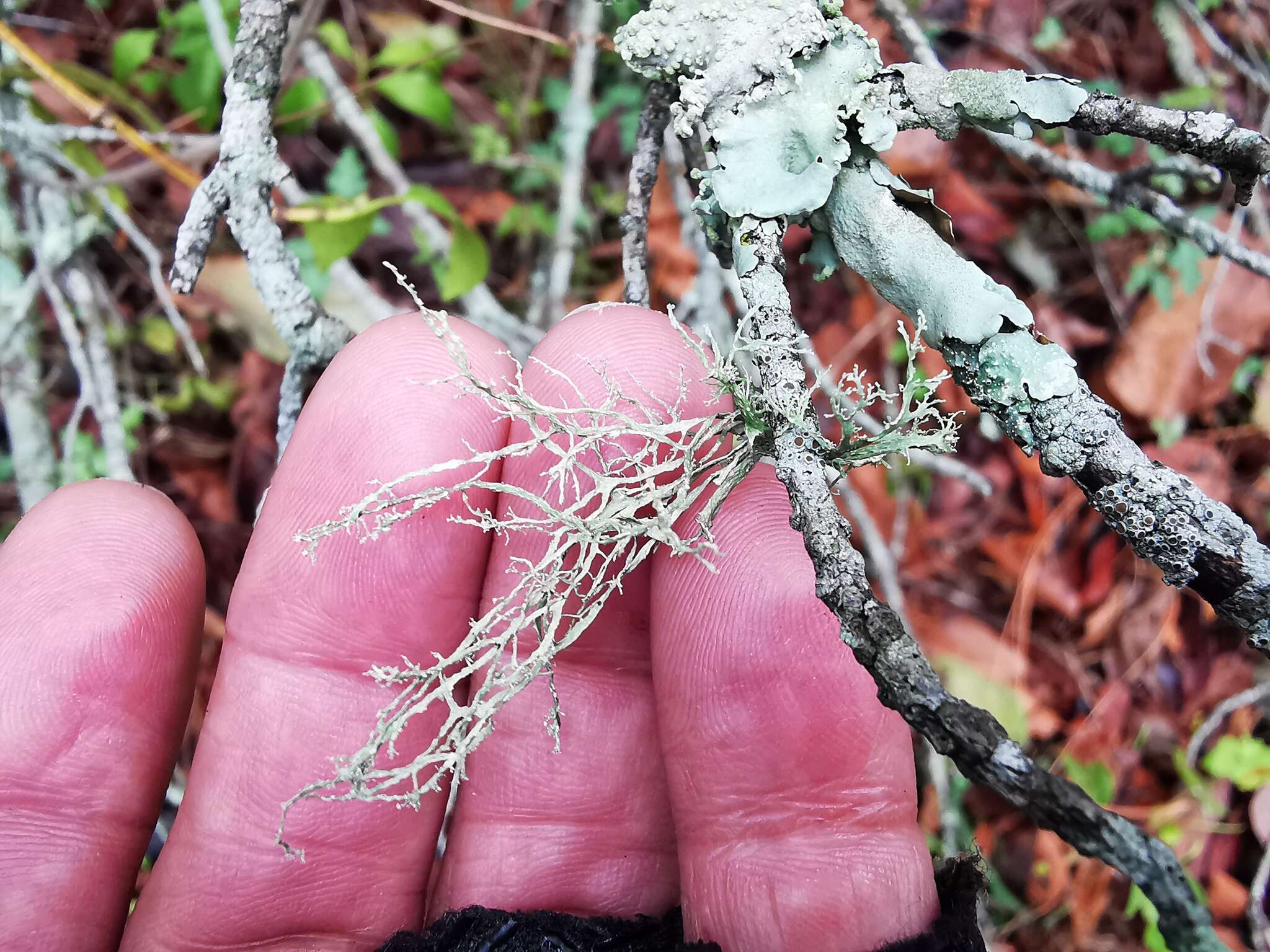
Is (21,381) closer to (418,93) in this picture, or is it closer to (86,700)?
(86,700)

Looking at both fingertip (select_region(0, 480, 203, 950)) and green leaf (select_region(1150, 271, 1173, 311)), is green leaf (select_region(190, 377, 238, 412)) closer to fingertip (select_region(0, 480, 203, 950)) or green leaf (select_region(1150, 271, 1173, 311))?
fingertip (select_region(0, 480, 203, 950))

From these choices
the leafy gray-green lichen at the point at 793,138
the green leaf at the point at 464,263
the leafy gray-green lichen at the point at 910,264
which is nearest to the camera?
the leafy gray-green lichen at the point at 910,264

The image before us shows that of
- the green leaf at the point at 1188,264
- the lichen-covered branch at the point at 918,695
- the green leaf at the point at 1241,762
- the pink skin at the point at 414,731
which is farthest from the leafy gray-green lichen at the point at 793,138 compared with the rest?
the green leaf at the point at 1241,762

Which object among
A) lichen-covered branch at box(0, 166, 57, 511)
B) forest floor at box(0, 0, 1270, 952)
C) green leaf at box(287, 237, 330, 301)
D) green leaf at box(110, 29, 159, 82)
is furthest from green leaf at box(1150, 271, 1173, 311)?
lichen-covered branch at box(0, 166, 57, 511)

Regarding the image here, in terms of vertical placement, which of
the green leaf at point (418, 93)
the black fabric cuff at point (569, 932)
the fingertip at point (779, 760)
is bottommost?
the black fabric cuff at point (569, 932)

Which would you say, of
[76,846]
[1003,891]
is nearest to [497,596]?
[76,846]

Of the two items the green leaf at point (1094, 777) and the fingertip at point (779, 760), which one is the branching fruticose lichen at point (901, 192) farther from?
the green leaf at point (1094, 777)

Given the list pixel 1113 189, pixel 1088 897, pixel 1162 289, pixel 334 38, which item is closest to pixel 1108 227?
pixel 1162 289

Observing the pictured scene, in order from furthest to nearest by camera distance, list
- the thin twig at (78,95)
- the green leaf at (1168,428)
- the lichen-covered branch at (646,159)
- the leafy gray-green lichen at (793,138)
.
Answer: the green leaf at (1168,428) < the thin twig at (78,95) < the lichen-covered branch at (646,159) < the leafy gray-green lichen at (793,138)

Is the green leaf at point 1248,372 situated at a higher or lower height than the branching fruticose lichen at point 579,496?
higher
